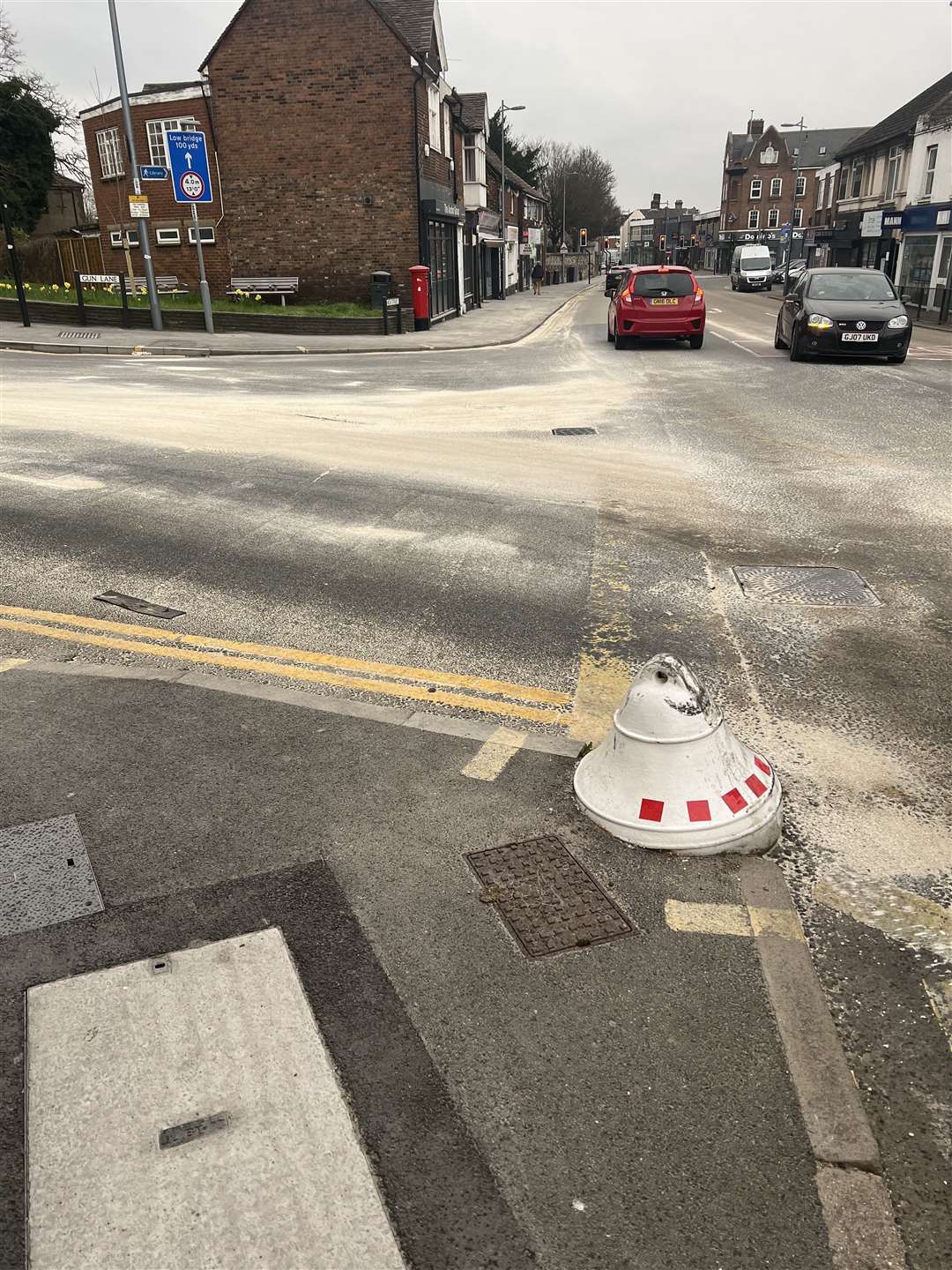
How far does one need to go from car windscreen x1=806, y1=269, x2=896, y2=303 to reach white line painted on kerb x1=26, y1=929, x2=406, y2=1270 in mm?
19126

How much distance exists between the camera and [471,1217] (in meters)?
2.06

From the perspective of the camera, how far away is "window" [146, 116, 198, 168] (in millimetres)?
28719

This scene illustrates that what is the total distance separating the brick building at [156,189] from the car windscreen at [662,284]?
588 inches

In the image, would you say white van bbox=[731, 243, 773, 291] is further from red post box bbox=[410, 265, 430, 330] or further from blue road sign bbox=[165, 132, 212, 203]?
blue road sign bbox=[165, 132, 212, 203]

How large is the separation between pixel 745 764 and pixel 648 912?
80cm

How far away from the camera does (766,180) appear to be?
10244 centimetres

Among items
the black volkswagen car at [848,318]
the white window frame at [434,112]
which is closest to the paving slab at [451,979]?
the black volkswagen car at [848,318]

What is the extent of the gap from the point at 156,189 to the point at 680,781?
33522mm

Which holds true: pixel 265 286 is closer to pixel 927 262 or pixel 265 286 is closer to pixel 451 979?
pixel 927 262

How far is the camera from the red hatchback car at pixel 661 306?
21.5 meters

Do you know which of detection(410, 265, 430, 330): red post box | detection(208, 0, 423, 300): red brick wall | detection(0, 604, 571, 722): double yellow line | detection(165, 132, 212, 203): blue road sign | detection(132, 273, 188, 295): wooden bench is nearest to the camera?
detection(0, 604, 571, 722): double yellow line

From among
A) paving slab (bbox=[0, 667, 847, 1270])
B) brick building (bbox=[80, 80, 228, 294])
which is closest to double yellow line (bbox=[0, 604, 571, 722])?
paving slab (bbox=[0, 667, 847, 1270])

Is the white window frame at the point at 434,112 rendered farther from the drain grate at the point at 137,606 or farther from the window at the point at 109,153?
the drain grate at the point at 137,606

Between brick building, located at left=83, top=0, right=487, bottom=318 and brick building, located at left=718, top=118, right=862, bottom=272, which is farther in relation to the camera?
brick building, located at left=718, top=118, right=862, bottom=272
